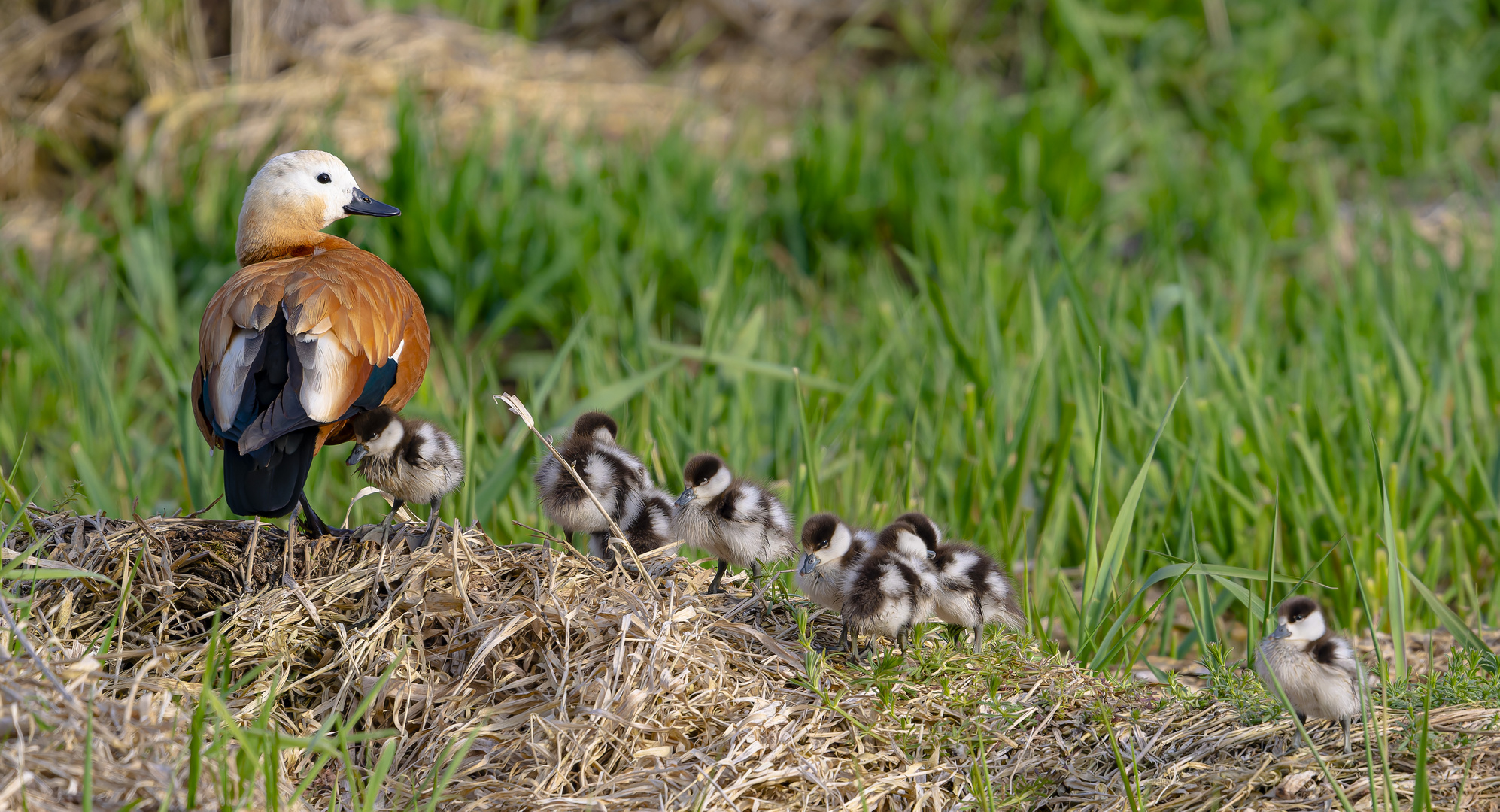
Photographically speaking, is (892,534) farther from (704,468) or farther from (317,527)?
(317,527)

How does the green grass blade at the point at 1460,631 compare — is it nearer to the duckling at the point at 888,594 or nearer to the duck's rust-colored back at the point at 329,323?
the duckling at the point at 888,594

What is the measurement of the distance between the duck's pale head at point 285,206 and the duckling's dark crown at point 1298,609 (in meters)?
2.87

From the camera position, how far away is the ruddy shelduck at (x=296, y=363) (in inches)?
112

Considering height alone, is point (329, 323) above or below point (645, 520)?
above

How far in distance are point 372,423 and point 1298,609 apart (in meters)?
2.20

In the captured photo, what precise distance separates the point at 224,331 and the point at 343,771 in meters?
1.16

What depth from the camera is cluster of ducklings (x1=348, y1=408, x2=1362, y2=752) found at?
2.61 metres

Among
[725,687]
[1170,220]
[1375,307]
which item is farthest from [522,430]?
[1170,220]

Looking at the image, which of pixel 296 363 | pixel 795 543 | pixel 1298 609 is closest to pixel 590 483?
pixel 795 543

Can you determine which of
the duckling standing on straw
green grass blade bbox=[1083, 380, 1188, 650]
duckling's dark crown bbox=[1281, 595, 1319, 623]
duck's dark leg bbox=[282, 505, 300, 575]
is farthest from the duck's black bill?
duckling's dark crown bbox=[1281, 595, 1319, 623]

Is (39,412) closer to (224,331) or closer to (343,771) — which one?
(224,331)

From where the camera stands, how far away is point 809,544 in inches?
116

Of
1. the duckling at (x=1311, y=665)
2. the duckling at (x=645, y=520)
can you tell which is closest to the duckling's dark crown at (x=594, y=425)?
the duckling at (x=645, y=520)

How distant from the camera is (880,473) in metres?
4.65
